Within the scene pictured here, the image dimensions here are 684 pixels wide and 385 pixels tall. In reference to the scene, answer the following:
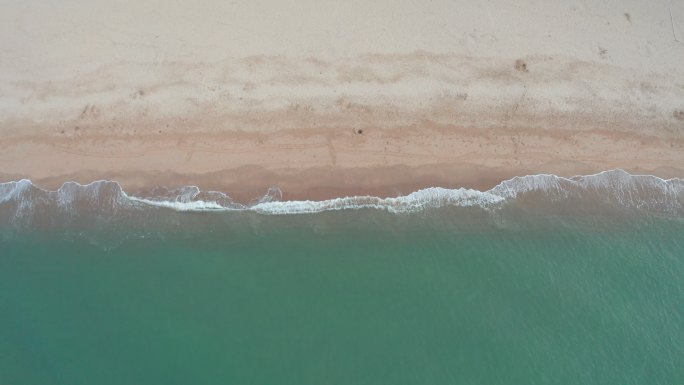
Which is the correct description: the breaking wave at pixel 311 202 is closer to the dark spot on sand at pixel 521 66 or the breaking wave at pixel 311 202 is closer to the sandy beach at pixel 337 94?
the sandy beach at pixel 337 94

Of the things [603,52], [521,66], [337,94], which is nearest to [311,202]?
[337,94]

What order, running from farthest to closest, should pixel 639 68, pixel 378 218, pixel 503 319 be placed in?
pixel 639 68, pixel 378 218, pixel 503 319

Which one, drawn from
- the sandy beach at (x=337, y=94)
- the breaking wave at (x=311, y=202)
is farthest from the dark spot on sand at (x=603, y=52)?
the breaking wave at (x=311, y=202)

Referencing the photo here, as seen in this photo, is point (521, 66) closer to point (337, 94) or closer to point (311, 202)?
point (337, 94)

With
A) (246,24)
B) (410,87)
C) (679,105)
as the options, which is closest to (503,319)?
(410,87)

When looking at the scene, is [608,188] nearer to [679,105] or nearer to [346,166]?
[679,105]

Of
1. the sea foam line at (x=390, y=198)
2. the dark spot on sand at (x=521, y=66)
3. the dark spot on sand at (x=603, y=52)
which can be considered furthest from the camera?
the dark spot on sand at (x=603, y=52)
